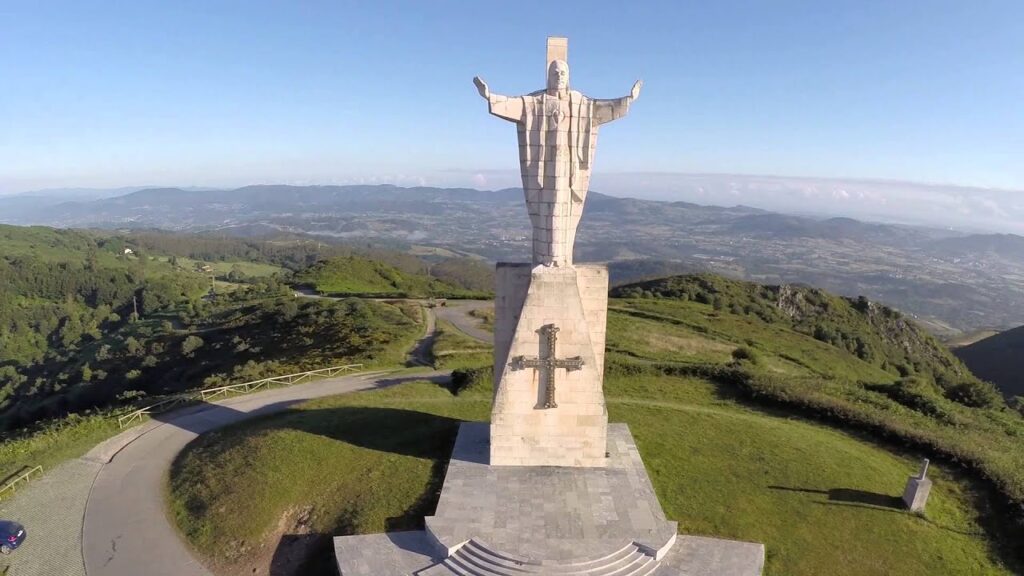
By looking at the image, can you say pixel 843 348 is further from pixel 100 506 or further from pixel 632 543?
pixel 100 506

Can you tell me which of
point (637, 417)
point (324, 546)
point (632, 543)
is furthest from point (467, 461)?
point (637, 417)

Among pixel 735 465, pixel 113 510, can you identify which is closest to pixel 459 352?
pixel 735 465

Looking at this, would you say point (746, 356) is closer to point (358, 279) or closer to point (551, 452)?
point (551, 452)

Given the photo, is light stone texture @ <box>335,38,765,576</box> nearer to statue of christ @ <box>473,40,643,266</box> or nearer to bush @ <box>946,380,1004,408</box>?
statue of christ @ <box>473,40,643,266</box>

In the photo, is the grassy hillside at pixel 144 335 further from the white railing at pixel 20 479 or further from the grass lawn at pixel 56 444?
the white railing at pixel 20 479

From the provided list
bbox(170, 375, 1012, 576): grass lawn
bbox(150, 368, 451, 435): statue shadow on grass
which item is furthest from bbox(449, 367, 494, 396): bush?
bbox(150, 368, 451, 435): statue shadow on grass

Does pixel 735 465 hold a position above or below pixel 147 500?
above
